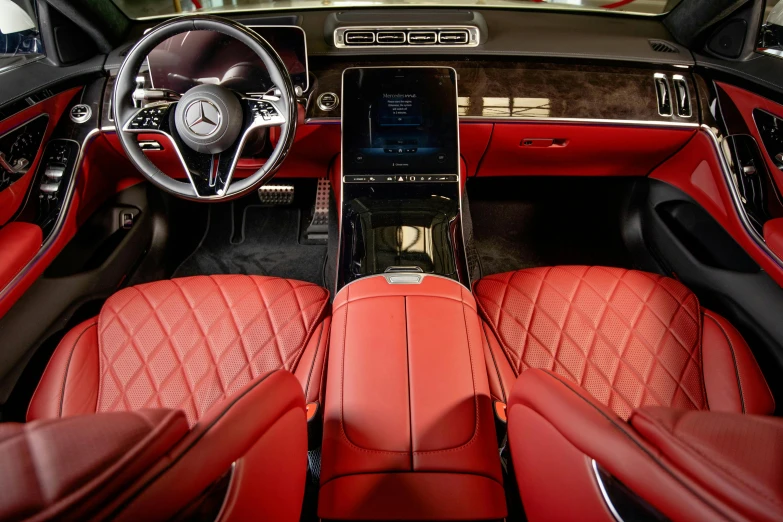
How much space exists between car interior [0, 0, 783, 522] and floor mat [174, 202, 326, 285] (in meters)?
0.03

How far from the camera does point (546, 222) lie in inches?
83.0

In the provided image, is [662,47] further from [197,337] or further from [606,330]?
[197,337]

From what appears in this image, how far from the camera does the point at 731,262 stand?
4.83 feet

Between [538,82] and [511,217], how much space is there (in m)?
0.72

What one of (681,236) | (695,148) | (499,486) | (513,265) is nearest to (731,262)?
(681,236)

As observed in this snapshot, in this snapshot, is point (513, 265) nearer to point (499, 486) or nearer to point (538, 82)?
point (538, 82)

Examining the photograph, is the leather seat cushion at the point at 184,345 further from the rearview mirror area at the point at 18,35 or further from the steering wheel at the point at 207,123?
the rearview mirror area at the point at 18,35

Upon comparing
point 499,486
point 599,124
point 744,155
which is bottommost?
point 499,486

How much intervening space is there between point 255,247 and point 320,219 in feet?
1.07

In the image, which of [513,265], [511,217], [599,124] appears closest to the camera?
[599,124]

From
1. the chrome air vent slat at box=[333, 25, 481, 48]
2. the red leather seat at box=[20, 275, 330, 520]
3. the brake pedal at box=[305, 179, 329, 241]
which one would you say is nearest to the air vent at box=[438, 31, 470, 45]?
the chrome air vent slat at box=[333, 25, 481, 48]

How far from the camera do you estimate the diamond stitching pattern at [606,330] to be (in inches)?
43.3

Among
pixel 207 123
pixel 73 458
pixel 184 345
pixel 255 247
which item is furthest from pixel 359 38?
pixel 73 458

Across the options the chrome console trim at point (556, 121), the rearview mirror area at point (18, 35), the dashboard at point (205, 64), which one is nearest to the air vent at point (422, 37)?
the chrome console trim at point (556, 121)
